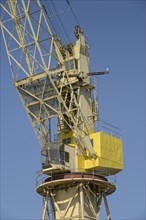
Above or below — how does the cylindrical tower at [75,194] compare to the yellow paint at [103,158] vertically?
below

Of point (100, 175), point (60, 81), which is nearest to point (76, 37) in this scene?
point (60, 81)

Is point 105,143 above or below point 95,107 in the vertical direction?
below

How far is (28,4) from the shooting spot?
2793 inches

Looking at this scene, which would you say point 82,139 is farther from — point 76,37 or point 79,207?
point 76,37

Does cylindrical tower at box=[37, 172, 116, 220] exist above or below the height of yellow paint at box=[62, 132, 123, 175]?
below

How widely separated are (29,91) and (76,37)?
372 inches

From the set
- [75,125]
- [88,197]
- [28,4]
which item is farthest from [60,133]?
[28,4]

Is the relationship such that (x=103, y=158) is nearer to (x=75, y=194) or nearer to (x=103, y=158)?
(x=103, y=158)

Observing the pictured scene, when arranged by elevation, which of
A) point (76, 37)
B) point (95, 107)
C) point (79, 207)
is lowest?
point (79, 207)

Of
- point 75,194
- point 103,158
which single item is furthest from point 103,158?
point 75,194

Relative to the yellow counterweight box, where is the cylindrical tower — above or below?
below

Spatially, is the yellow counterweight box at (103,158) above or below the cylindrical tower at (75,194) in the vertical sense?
above

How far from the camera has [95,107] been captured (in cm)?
7512

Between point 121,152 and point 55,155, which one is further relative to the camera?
point 121,152
